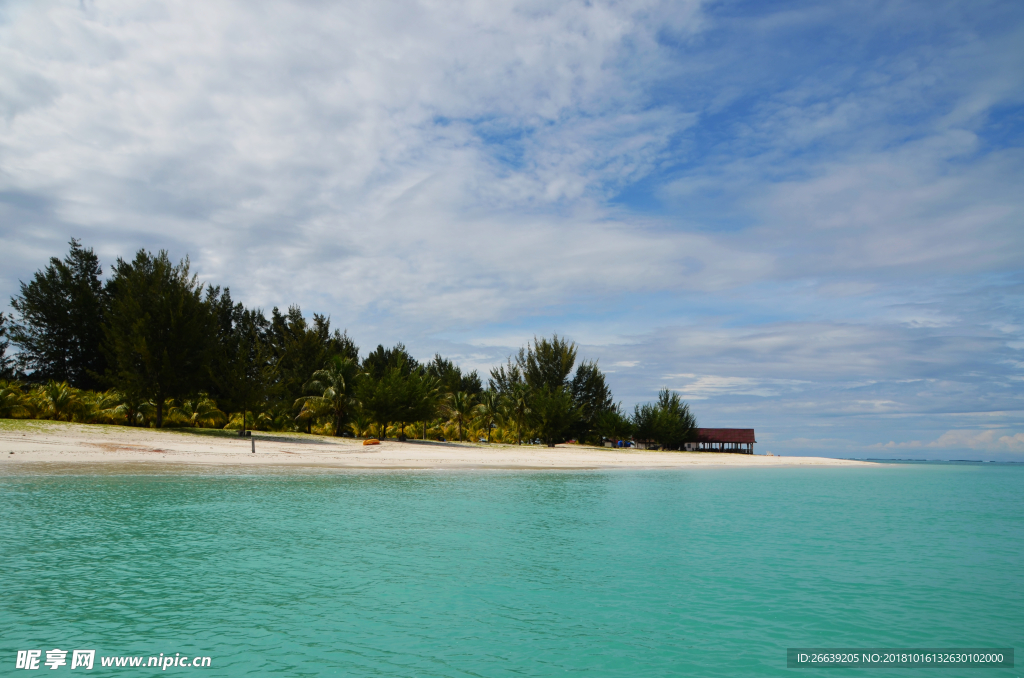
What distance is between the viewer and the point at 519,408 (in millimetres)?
63781

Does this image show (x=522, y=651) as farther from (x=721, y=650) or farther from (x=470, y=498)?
(x=470, y=498)

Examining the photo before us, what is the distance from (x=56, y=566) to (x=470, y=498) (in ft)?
44.3

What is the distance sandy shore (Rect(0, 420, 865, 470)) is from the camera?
2945cm

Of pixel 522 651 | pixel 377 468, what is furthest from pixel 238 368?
pixel 522 651

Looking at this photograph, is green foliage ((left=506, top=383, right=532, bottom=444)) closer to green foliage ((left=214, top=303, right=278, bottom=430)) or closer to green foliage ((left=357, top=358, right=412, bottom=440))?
green foliage ((left=357, top=358, right=412, bottom=440))

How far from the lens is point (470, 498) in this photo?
2241cm

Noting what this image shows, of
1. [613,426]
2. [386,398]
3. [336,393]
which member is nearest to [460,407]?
[386,398]

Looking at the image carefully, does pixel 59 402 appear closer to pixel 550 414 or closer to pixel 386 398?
pixel 386 398

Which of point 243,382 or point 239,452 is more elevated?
point 243,382

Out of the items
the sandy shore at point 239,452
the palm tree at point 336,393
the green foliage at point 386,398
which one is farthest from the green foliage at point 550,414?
the palm tree at point 336,393

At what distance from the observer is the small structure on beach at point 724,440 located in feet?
261

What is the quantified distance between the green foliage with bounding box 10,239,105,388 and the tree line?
4.4 inches

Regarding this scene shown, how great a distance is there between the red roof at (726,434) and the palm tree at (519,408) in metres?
27.1

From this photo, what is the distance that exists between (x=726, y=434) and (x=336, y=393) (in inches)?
2119
